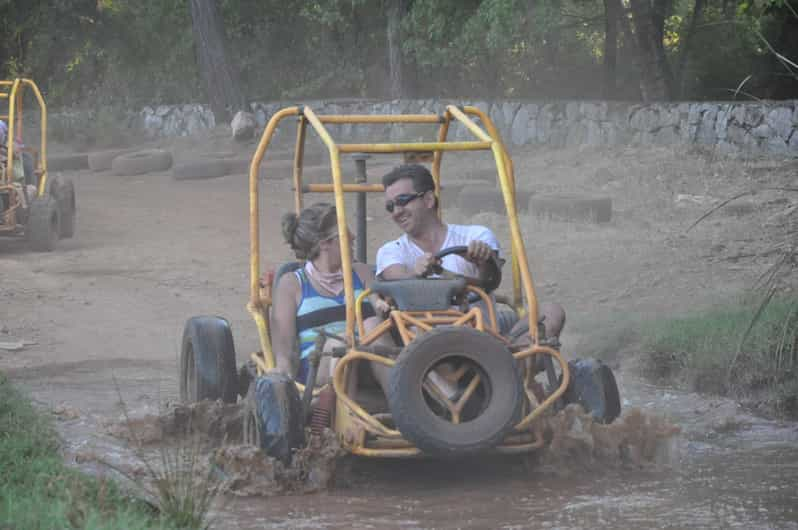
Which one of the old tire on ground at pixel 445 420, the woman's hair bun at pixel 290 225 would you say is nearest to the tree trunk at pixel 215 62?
→ the woman's hair bun at pixel 290 225

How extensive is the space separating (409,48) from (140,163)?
4.34 meters

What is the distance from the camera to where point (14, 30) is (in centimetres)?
2638

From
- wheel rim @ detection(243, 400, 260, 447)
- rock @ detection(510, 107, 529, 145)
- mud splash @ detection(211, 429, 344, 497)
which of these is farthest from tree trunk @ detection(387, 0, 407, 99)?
mud splash @ detection(211, 429, 344, 497)

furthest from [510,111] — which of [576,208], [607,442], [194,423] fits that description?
[607,442]

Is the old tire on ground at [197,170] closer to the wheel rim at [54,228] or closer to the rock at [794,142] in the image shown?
the wheel rim at [54,228]

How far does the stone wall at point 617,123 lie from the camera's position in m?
15.2

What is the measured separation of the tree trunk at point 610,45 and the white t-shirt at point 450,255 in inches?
546

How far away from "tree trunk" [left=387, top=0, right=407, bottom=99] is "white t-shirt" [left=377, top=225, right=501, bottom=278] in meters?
15.2

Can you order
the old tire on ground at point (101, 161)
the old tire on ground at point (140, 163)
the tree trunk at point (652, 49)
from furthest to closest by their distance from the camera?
the old tire on ground at point (101, 161), the old tire on ground at point (140, 163), the tree trunk at point (652, 49)

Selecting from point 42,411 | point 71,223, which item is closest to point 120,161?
point 71,223

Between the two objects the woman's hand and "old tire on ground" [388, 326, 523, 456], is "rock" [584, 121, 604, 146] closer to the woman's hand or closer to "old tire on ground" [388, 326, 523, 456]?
the woman's hand

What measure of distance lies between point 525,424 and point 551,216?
26.7 feet

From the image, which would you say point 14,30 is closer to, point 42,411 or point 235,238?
point 235,238

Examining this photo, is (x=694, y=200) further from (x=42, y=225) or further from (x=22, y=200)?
(x=22, y=200)
